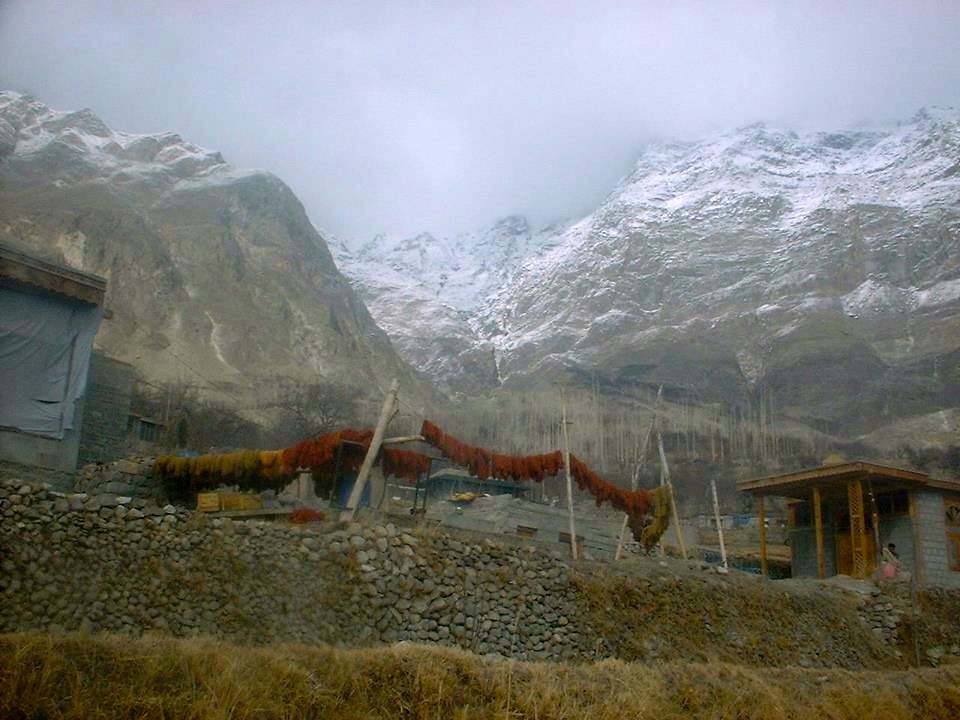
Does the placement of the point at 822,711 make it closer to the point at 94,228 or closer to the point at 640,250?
the point at 94,228

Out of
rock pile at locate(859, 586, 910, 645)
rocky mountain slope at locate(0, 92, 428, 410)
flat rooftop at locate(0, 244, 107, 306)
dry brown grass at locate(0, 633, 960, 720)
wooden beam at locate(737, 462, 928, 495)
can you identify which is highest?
rocky mountain slope at locate(0, 92, 428, 410)

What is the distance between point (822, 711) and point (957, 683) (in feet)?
11.3

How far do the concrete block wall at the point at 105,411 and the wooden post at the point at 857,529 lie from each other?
17756 millimetres

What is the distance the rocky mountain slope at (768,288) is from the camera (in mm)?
83750

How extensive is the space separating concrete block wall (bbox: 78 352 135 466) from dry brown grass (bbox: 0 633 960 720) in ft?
40.4

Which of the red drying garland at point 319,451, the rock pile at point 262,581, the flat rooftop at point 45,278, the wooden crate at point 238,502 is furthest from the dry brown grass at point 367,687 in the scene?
the flat rooftop at point 45,278

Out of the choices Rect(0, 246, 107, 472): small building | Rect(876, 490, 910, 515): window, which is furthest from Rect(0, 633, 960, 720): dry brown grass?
Rect(876, 490, 910, 515): window

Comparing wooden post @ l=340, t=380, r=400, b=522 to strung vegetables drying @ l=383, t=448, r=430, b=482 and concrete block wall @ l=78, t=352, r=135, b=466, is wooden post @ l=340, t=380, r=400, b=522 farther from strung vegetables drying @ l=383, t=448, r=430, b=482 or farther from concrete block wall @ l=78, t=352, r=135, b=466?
concrete block wall @ l=78, t=352, r=135, b=466

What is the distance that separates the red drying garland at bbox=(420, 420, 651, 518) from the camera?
1652cm

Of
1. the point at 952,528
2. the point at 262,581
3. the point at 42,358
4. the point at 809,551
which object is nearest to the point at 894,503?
the point at 952,528

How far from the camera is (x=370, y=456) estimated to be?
14148 mm

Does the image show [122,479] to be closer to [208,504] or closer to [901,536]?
[208,504]

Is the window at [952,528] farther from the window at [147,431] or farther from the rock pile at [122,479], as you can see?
the window at [147,431]

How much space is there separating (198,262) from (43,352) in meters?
61.3
